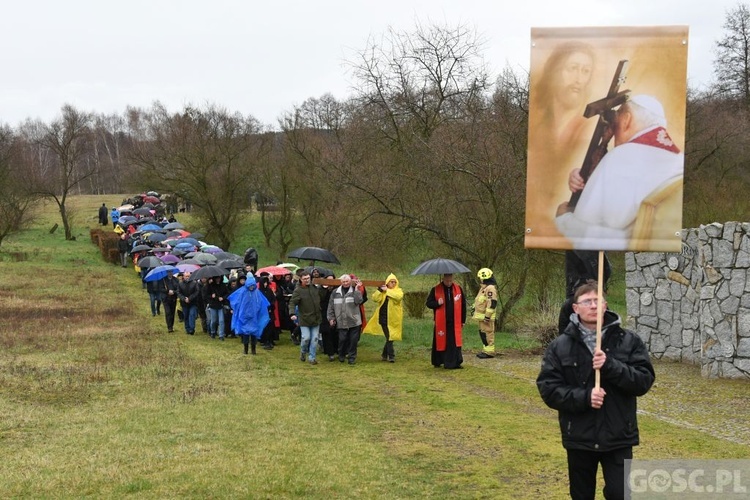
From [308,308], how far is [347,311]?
28.8 inches

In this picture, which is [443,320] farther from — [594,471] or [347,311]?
[594,471]

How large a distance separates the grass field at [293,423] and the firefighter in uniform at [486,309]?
1.73 ft

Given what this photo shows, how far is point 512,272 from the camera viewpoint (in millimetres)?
21891

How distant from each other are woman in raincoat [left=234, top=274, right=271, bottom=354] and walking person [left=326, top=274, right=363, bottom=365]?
1.88 metres

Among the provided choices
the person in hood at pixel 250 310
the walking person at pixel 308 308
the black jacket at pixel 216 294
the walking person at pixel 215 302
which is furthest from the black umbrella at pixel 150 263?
the walking person at pixel 308 308

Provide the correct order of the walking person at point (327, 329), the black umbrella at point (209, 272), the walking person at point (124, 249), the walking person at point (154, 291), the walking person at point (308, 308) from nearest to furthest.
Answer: the walking person at point (308, 308) < the walking person at point (327, 329) < the black umbrella at point (209, 272) < the walking person at point (154, 291) < the walking person at point (124, 249)

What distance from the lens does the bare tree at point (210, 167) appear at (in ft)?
154

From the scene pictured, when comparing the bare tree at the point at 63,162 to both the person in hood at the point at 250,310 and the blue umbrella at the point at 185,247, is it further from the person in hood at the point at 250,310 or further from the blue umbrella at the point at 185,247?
the person in hood at the point at 250,310

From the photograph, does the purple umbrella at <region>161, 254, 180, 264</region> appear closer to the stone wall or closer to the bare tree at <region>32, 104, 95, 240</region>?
the stone wall

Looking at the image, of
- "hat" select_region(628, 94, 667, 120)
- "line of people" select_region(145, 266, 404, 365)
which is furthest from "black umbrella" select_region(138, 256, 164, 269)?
"hat" select_region(628, 94, 667, 120)

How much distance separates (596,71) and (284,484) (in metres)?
4.57

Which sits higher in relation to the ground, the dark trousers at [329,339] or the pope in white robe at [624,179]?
the pope in white robe at [624,179]

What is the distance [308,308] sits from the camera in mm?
16672

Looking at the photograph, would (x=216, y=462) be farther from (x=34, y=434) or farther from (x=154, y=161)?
(x=154, y=161)
